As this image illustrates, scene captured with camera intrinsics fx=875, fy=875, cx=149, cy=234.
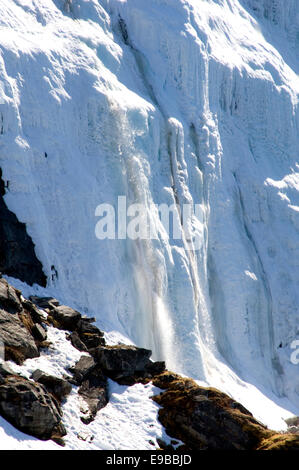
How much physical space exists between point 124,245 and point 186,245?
3310 mm

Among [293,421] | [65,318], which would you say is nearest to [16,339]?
[65,318]

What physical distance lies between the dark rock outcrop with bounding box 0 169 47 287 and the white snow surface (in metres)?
0.29

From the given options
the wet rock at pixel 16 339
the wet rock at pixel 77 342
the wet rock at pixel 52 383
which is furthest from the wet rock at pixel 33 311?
the wet rock at pixel 52 383

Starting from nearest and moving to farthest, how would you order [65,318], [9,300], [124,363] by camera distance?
[9,300], [124,363], [65,318]

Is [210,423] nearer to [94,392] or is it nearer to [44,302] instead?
[94,392]

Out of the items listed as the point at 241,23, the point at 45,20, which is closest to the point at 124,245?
the point at 45,20

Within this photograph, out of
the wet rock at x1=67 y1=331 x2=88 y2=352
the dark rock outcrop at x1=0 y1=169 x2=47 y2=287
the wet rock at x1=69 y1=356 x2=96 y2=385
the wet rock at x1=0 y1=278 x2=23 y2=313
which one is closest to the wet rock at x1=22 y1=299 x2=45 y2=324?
the wet rock at x1=0 y1=278 x2=23 y2=313

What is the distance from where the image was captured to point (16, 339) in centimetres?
Answer: 1878

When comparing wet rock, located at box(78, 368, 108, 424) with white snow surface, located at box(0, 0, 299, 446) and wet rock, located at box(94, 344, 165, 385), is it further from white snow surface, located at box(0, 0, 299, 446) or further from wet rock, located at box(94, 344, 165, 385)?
white snow surface, located at box(0, 0, 299, 446)

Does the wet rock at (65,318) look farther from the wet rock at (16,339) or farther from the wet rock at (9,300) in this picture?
the wet rock at (16,339)

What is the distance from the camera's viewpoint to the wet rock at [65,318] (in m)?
21.4

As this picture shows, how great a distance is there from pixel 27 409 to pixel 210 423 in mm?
4386

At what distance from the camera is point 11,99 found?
25.1 m

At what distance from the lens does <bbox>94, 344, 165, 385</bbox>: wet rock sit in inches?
797
